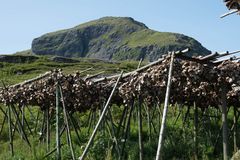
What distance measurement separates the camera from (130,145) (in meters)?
13.2

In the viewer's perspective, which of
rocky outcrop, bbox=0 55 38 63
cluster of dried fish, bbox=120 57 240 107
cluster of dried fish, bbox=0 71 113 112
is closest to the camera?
cluster of dried fish, bbox=120 57 240 107

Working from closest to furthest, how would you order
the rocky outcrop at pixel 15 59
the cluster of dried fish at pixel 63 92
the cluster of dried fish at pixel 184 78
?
the cluster of dried fish at pixel 184 78, the cluster of dried fish at pixel 63 92, the rocky outcrop at pixel 15 59

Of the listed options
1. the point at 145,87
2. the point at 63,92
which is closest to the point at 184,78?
the point at 145,87

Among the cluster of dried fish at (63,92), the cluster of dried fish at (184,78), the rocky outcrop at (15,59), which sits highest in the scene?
the cluster of dried fish at (184,78)

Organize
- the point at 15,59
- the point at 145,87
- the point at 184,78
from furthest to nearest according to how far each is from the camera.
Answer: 1. the point at 15,59
2. the point at 145,87
3. the point at 184,78

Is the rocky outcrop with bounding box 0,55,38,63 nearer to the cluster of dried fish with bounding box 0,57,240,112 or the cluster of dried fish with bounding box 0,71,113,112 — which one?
the cluster of dried fish with bounding box 0,57,240,112

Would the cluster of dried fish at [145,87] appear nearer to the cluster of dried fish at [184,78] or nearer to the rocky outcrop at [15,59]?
the cluster of dried fish at [184,78]

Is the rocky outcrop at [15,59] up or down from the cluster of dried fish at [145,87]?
down

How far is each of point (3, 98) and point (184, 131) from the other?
5454 mm

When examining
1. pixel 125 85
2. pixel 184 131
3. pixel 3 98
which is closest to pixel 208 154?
pixel 184 131

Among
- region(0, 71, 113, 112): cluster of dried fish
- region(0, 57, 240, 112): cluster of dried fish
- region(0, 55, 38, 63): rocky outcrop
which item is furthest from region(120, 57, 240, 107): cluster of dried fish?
region(0, 55, 38, 63): rocky outcrop

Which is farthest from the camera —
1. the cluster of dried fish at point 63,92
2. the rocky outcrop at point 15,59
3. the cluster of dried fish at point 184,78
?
the rocky outcrop at point 15,59

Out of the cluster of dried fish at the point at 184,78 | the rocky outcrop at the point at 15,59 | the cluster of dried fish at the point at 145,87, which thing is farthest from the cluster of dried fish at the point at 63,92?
the rocky outcrop at the point at 15,59

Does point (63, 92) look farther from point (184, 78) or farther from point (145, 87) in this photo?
point (184, 78)
